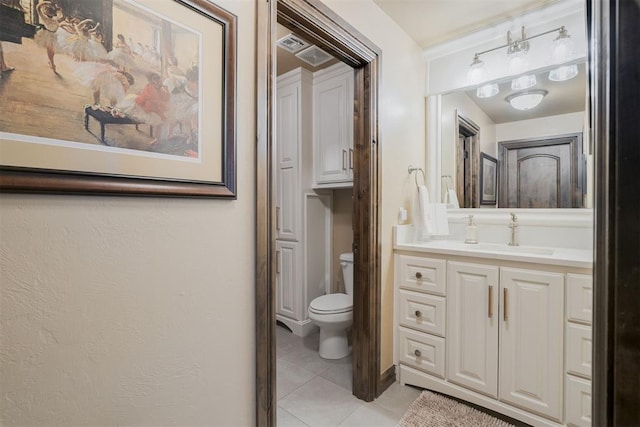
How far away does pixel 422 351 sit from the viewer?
1.83m

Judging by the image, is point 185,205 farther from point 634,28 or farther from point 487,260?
point 487,260

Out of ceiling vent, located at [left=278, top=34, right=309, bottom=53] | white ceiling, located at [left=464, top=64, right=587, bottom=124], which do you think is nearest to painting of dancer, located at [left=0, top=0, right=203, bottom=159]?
ceiling vent, located at [left=278, top=34, right=309, bottom=53]

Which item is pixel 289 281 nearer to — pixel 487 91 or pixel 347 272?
pixel 347 272

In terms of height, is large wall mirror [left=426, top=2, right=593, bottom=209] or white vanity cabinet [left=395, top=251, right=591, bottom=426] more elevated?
large wall mirror [left=426, top=2, right=593, bottom=209]

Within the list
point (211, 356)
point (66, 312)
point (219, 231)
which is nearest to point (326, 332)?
point (211, 356)

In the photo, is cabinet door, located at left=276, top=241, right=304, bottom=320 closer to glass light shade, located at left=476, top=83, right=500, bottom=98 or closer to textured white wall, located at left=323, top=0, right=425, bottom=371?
textured white wall, located at left=323, top=0, right=425, bottom=371

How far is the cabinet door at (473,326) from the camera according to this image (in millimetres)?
1582

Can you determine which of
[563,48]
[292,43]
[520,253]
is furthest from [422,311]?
[292,43]

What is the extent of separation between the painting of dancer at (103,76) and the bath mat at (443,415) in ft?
5.65

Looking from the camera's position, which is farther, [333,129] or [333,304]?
[333,129]

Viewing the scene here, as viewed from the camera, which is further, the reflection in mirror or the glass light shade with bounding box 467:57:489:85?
the glass light shade with bounding box 467:57:489:85

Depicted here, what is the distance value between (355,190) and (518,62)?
137 centimetres

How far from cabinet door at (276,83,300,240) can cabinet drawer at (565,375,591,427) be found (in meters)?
1.96

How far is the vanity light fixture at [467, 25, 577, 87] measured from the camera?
5.68ft
